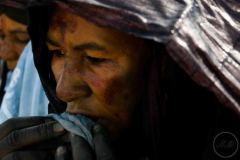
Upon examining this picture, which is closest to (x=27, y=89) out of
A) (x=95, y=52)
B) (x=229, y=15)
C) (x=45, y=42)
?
(x=45, y=42)

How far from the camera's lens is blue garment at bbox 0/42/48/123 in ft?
11.8

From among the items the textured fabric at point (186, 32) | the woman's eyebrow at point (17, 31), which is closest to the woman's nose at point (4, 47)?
the woman's eyebrow at point (17, 31)

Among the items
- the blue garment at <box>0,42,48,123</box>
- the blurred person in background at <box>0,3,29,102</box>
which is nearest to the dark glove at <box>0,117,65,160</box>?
the blue garment at <box>0,42,48,123</box>

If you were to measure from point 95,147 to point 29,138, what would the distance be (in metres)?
0.26

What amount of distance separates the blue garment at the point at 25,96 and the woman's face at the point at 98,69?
31.5 inches

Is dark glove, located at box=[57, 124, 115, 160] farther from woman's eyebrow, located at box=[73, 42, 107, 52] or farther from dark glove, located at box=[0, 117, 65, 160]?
woman's eyebrow, located at box=[73, 42, 107, 52]

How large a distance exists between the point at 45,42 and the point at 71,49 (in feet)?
0.77

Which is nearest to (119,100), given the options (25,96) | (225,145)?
(225,145)

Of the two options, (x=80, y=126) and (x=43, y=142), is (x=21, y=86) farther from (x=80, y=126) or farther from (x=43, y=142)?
(x=80, y=126)

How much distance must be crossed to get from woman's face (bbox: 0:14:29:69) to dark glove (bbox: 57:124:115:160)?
1993 mm

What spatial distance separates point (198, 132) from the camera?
8.95 feet

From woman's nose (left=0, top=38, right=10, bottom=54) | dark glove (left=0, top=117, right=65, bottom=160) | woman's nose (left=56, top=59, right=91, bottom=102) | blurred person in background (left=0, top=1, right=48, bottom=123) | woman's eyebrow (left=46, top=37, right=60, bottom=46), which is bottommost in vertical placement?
woman's nose (left=0, top=38, right=10, bottom=54)

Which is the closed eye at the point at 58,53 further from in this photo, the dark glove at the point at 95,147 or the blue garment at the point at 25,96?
the blue garment at the point at 25,96

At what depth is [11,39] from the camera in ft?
15.5
